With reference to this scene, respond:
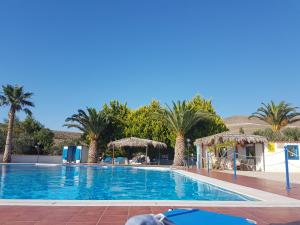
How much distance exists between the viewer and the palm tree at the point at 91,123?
28.5 meters

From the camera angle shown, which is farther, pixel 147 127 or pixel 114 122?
pixel 114 122

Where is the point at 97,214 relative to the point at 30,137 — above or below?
below

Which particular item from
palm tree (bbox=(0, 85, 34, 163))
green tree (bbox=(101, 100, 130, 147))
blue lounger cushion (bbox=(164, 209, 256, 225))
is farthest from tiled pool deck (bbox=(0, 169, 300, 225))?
palm tree (bbox=(0, 85, 34, 163))

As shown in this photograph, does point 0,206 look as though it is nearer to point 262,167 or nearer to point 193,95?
point 262,167

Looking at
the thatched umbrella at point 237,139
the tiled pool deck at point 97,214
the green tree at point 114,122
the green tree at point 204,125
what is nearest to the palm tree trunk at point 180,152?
the green tree at point 204,125

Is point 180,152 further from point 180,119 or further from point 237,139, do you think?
point 237,139

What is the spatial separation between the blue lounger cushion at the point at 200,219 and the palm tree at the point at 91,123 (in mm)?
25354

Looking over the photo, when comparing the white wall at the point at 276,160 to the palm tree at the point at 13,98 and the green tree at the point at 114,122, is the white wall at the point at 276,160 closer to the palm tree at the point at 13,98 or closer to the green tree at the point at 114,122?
the green tree at the point at 114,122

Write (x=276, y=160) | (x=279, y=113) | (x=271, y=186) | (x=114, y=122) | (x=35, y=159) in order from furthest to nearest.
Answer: (x=279, y=113) < (x=114, y=122) < (x=35, y=159) < (x=276, y=160) < (x=271, y=186)

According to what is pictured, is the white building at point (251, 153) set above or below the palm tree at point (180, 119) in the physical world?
below

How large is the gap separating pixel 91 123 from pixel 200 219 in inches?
1016

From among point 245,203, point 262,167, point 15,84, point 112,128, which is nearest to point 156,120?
point 112,128

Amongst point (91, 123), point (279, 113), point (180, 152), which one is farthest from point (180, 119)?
point (279, 113)

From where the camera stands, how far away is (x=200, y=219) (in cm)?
358
